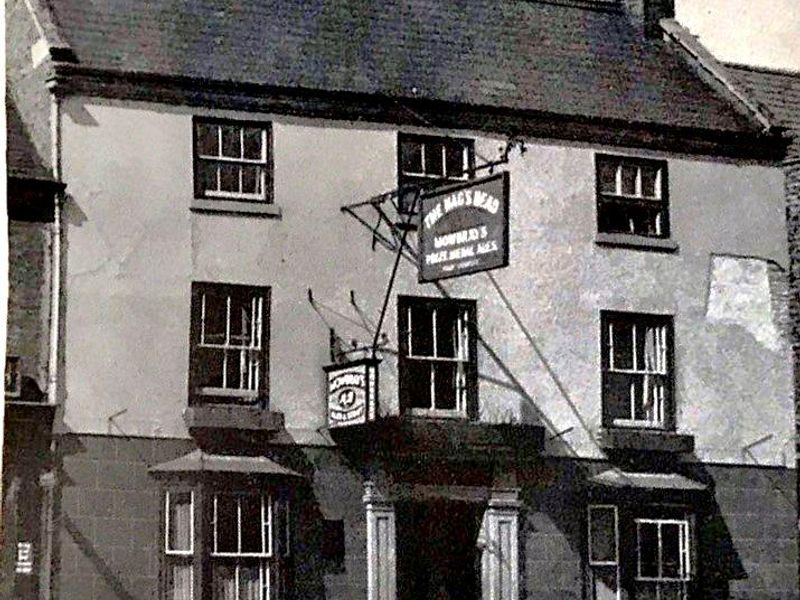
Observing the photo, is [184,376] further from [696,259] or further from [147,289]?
[696,259]

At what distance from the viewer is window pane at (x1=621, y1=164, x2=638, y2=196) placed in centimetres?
479

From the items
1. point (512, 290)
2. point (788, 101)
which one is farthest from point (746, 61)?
point (512, 290)

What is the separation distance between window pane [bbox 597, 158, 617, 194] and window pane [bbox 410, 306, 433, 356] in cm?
83

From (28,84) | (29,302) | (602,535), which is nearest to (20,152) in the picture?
(28,84)

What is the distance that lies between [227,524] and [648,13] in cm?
238

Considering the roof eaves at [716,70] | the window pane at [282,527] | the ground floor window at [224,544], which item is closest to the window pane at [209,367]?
the ground floor window at [224,544]

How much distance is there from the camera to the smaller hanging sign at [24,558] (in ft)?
11.6

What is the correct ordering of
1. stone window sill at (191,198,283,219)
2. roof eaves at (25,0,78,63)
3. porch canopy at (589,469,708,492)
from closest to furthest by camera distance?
roof eaves at (25,0,78,63)
stone window sill at (191,198,283,219)
porch canopy at (589,469,708,492)

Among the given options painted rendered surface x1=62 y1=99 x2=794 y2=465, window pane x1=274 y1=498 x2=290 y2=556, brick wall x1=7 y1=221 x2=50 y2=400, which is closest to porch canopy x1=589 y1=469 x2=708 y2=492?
painted rendered surface x1=62 y1=99 x2=794 y2=465

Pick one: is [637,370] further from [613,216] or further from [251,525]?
[251,525]

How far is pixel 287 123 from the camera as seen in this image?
4.34 meters

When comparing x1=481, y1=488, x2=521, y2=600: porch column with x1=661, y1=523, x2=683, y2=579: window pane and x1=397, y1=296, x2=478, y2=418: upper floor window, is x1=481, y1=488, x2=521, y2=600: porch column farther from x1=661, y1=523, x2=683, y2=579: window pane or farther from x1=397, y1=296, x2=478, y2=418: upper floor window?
x1=661, y1=523, x2=683, y2=579: window pane

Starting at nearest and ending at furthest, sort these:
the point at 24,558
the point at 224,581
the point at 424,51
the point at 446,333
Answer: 1. the point at 24,558
2. the point at 224,581
3. the point at 446,333
4. the point at 424,51

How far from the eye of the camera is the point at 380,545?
4.29 m
